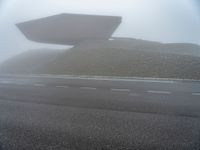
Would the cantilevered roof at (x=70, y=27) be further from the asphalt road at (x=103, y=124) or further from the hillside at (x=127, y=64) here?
the asphalt road at (x=103, y=124)

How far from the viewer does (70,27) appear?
41312 mm

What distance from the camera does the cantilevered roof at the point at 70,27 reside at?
4047cm

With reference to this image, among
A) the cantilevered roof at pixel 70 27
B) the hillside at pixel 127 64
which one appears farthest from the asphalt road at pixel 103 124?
the cantilevered roof at pixel 70 27

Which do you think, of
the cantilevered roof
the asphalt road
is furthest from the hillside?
the asphalt road

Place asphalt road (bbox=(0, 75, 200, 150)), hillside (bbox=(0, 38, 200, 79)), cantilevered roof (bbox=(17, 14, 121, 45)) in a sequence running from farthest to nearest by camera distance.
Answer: cantilevered roof (bbox=(17, 14, 121, 45)), hillside (bbox=(0, 38, 200, 79)), asphalt road (bbox=(0, 75, 200, 150))

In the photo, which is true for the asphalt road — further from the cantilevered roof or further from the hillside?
the cantilevered roof

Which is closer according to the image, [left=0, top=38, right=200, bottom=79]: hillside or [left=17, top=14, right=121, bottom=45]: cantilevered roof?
[left=0, top=38, right=200, bottom=79]: hillside

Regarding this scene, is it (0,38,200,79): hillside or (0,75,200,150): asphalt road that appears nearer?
(0,75,200,150): asphalt road

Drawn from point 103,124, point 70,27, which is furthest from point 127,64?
A: point 103,124

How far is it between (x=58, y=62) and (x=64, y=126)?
1110 inches

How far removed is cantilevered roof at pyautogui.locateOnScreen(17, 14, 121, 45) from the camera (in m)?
40.5

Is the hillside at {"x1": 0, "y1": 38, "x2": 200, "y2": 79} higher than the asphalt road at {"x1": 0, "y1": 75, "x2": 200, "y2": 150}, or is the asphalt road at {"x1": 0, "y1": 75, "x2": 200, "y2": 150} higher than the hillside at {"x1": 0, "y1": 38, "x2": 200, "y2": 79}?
the asphalt road at {"x1": 0, "y1": 75, "x2": 200, "y2": 150}

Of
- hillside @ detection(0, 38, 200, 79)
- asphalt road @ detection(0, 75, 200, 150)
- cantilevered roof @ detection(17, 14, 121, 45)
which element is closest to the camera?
asphalt road @ detection(0, 75, 200, 150)

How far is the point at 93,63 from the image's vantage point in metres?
29.0
